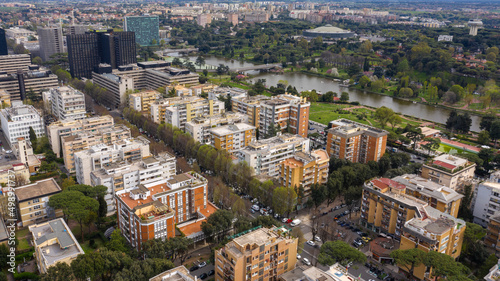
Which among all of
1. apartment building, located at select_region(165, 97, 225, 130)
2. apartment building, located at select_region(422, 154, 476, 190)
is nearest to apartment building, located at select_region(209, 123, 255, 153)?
apartment building, located at select_region(165, 97, 225, 130)

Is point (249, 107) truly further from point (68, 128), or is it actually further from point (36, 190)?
point (36, 190)

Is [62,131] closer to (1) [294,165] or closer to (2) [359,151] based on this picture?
(1) [294,165]

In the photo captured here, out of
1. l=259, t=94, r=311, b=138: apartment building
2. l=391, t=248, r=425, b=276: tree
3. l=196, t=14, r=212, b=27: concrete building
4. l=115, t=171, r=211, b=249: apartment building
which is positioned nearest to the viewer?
l=391, t=248, r=425, b=276: tree

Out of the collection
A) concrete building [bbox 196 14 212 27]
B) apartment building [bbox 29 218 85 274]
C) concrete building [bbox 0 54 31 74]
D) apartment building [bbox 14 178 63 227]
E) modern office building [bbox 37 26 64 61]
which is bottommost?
apartment building [bbox 14 178 63 227]

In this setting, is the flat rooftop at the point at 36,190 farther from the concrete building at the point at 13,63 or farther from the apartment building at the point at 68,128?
the concrete building at the point at 13,63

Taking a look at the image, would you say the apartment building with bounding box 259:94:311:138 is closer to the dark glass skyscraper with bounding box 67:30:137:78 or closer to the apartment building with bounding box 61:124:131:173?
the apartment building with bounding box 61:124:131:173

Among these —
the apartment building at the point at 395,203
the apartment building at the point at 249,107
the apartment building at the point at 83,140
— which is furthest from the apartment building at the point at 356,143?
the apartment building at the point at 83,140

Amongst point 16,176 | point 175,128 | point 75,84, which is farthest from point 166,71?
point 16,176

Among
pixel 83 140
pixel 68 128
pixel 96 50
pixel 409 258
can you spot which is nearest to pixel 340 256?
pixel 409 258

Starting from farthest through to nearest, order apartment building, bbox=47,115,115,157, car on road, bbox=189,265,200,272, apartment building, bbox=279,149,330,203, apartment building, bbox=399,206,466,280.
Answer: apartment building, bbox=47,115,115,157, apartment building, bbox=279,149,330,203, car on road, bbox=189,265,200,272, apartment building, bbox=399,206,466,280
